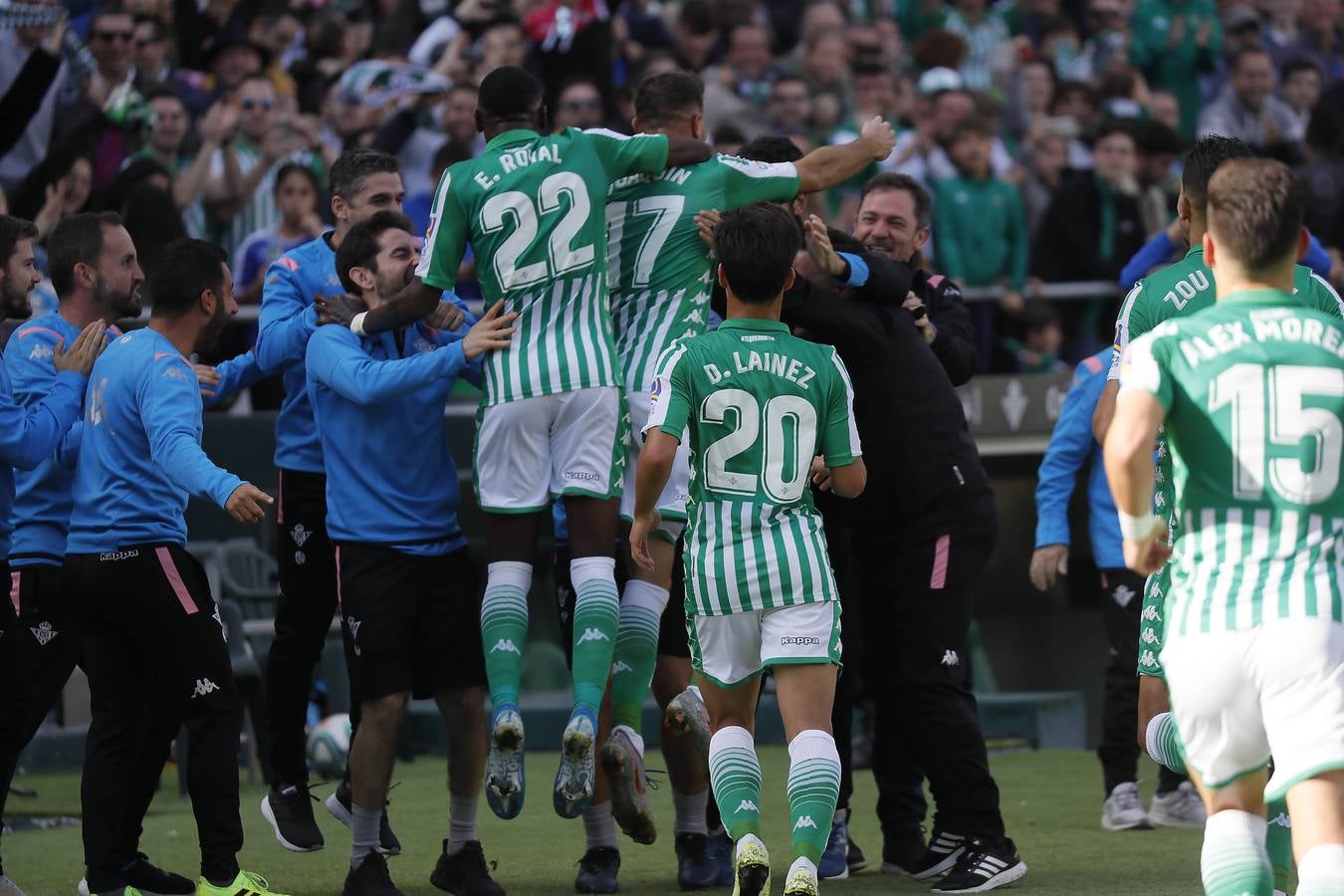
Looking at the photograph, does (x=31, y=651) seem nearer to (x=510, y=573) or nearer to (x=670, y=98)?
(x=510, y=573)

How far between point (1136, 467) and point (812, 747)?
1857mm

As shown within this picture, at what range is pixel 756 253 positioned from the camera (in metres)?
6.00

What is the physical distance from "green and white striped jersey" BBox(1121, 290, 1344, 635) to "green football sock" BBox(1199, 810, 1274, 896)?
1.58 ft

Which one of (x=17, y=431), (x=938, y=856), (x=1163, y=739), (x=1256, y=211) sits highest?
(x=1256, y=211)

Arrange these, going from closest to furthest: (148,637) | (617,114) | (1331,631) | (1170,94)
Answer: (1331,631) < (148,637) < (617,114) < (1170,94)

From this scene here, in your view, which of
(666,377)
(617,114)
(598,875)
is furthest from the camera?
(617,114)

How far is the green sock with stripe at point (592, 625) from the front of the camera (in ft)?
21.6

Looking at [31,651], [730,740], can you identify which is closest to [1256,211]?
[730,740]

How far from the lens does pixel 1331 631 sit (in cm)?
429

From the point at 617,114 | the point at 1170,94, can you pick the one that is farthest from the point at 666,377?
the point at 1170,94

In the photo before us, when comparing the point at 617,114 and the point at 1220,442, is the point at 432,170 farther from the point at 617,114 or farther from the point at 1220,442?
the point at 1220,442

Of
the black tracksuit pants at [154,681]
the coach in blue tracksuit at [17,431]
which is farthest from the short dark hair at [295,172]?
the black tracksuit pants at [154,681]

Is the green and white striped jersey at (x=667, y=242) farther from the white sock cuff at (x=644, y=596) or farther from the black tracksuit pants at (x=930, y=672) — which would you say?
the black tracksuit pants at (x=930, y=672)

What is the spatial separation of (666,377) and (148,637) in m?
1.98
